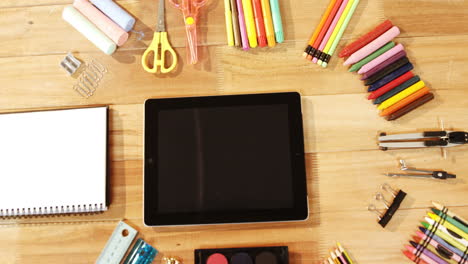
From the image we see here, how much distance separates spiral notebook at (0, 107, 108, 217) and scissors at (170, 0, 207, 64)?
10.5 inches

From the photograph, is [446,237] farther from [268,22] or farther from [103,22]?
[103,22]

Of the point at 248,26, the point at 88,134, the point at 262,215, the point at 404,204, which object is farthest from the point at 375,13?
the point at 88,134

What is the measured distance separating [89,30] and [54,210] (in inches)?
18.6

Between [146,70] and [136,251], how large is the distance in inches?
18.4

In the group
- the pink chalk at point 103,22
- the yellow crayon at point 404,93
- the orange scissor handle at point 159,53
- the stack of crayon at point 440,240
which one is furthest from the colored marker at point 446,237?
the pink chalk at point 103,22

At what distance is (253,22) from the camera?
1.01 meters

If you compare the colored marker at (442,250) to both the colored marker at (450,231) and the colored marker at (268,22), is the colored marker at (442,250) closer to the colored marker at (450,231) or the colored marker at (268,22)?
the colored marker at (450,231)

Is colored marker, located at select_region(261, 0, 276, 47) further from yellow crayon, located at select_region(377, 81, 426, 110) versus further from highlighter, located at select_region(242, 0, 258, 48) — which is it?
yellow crayon, located at select_region(377, 81, 426, 110)

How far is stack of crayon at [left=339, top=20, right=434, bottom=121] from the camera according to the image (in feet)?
3.20

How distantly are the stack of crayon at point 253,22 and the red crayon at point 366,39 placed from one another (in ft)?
0.56

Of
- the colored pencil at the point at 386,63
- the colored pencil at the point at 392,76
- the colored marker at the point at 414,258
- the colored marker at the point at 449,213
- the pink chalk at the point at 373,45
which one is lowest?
the colored marker at the point at 414,258

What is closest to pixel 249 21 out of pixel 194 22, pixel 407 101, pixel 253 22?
pixel 253 22

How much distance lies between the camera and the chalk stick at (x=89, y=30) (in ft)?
3.31

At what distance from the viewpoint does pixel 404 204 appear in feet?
3.15
